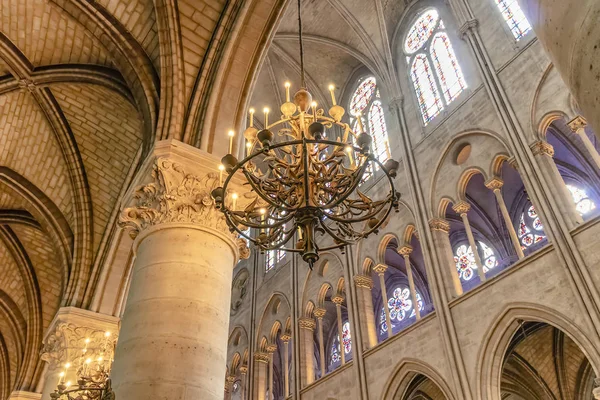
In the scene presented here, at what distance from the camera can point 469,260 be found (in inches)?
571

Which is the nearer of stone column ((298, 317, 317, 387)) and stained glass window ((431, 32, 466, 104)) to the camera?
stained glass window ((431, 32, 466, 104))

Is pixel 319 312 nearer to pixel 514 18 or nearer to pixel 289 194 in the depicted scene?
pixel 514 18

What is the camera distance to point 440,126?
1237 centimetres

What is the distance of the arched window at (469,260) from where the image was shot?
14177 millimetres

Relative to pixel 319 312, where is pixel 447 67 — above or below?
above

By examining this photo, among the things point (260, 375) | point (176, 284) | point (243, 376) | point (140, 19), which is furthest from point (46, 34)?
point (243, 376)

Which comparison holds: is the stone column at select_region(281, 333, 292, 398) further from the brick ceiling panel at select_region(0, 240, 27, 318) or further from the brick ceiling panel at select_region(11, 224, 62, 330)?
the brick ceiling panel at select_region(0, 240, 27, 318)

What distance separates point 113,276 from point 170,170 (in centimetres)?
553

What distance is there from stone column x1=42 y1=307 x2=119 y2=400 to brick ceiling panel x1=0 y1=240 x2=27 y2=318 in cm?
607

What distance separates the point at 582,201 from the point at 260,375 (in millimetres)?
10491

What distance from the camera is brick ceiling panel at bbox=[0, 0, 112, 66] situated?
865 cm

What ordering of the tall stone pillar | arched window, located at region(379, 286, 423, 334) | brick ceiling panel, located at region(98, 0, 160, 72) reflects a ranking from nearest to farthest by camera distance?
1. the tall stone pillar
2. brick ceiling panel, located at region(98, 0, 160, 72)
3. arched window, located at region(379, 286, 423, 334)

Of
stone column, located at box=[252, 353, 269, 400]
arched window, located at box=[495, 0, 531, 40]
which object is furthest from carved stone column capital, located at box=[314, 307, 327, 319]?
arched window, located at box=[495, 0, 531, 40]

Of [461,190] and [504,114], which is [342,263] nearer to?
[461,190]
